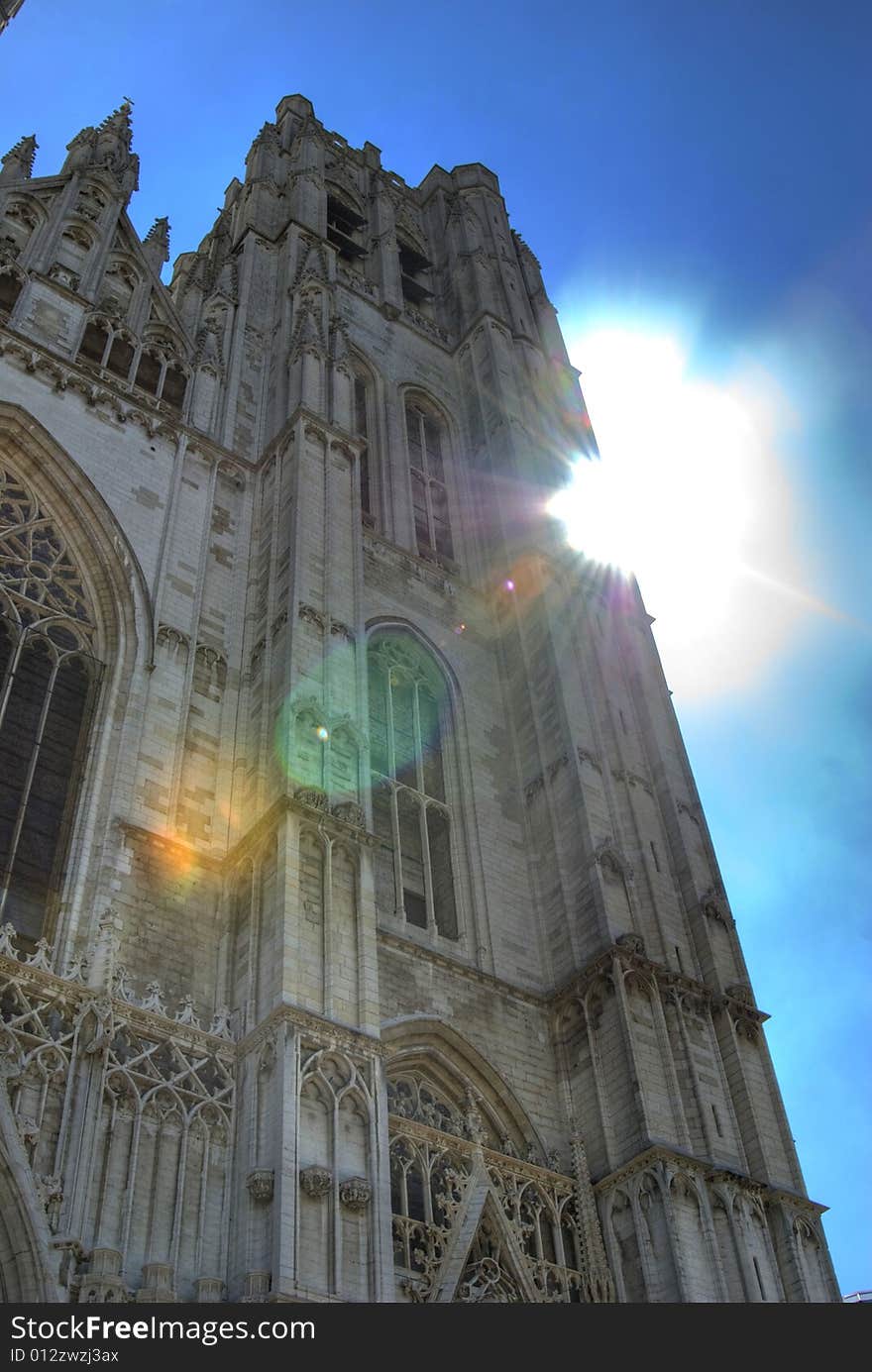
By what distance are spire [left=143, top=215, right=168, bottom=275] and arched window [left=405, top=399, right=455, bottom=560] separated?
5.82 m

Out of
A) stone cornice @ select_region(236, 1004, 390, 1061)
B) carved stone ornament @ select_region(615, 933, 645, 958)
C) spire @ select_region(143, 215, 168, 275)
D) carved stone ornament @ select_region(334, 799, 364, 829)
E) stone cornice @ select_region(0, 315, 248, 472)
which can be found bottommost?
stone cornice @ select_region(236, 1004, 390, 1061)

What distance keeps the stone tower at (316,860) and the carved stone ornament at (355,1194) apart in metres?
0.02

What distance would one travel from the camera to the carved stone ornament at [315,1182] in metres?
12.3

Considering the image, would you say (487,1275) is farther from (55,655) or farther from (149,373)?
(149,373)

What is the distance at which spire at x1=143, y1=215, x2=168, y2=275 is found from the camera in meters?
26.7

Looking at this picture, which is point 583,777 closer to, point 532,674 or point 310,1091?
point 532,674

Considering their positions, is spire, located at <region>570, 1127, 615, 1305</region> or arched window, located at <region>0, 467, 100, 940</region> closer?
arched window, located at <region>0, 467, 100, 940</region>

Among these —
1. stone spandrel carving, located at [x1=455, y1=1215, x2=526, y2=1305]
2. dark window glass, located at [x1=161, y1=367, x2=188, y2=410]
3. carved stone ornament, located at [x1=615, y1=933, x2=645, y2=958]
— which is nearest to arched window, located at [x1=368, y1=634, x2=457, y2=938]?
carved stone ornament, located at [x1=615, y1=933, x2=645, y2=958]

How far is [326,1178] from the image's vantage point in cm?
1241

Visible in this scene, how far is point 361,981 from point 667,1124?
14.2ft

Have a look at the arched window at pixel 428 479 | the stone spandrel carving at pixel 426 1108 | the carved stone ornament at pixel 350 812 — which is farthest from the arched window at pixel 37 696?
the arched window at pixel 428 479

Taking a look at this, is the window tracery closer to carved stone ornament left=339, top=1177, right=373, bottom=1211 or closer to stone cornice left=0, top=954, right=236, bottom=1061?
carved stone ornament left=339, top=1177, right=373, bottom=1211

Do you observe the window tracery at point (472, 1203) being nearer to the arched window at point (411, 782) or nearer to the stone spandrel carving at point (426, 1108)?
the stone spandrel carving at point (426, 1108)

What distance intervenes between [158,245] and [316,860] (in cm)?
1668
